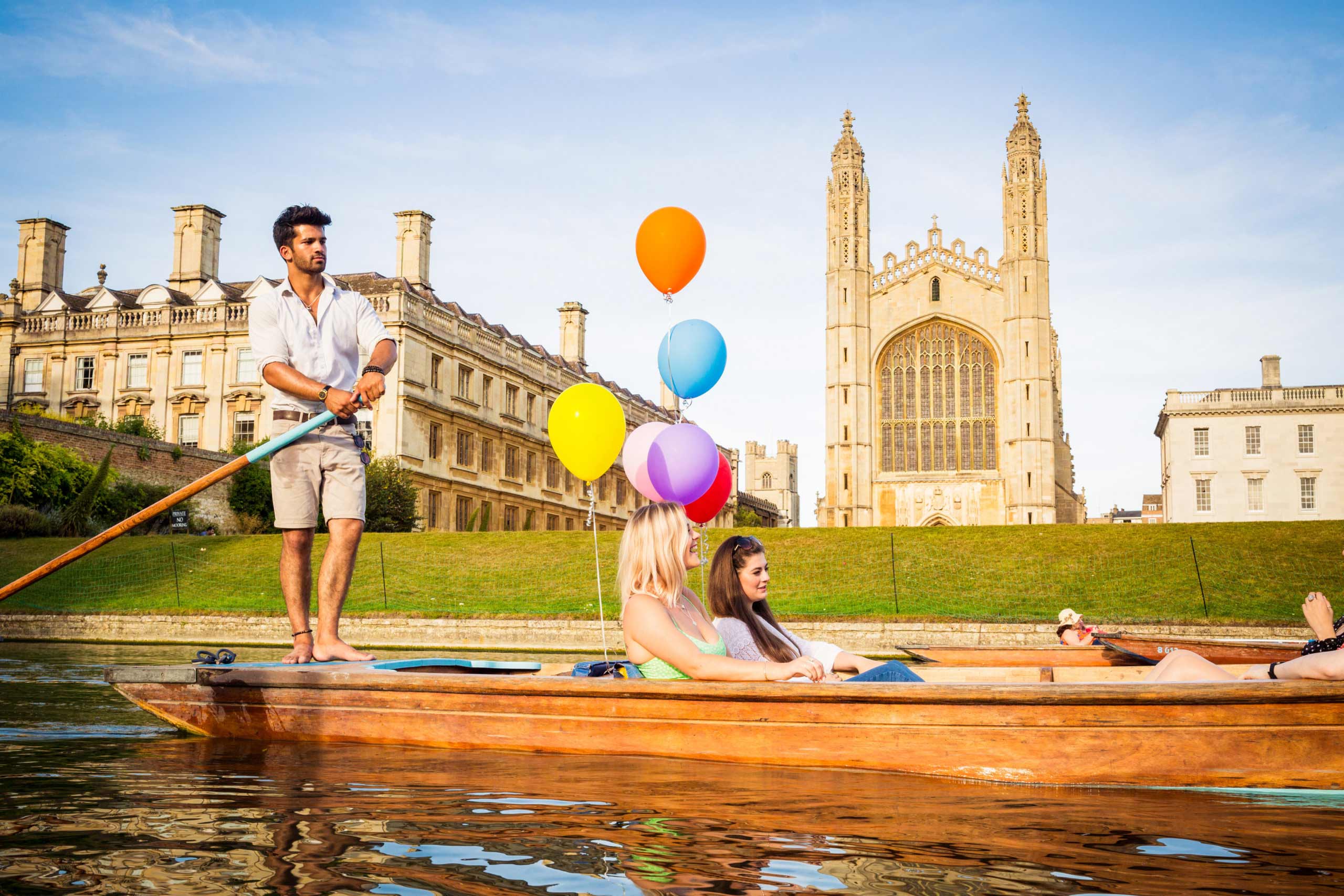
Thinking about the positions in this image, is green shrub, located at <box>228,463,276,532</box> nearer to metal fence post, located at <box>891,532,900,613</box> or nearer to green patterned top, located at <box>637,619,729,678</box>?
metal fence post, located at <box>891,532,900,613</box>

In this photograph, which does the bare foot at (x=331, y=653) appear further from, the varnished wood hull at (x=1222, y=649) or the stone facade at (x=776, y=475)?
the stone facade at (x=776, y=475)

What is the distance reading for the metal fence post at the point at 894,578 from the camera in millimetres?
17672

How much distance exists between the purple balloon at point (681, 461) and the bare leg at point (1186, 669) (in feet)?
12.7

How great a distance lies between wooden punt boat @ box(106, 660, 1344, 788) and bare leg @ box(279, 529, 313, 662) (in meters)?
0.38

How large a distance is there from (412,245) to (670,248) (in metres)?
31.9

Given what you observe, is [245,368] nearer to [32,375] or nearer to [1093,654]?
[32,375]

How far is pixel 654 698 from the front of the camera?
15.3ft

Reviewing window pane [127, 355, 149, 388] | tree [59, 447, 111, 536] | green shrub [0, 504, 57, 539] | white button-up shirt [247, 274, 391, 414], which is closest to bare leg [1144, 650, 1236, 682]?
white button-up shirt [247, 274, 391, 414]

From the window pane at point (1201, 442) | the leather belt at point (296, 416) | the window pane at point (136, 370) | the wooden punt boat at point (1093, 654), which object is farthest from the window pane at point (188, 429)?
the window pane at point (1201, 442)

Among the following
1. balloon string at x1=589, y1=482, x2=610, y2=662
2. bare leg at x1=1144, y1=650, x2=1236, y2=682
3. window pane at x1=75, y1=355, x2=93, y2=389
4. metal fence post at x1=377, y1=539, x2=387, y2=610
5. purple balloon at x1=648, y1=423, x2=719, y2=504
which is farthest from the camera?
window pane at x1=75, y1=355, x2=93, y2=389

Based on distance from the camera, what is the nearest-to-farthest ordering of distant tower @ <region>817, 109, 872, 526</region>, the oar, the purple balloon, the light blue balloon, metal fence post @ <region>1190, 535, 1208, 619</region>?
the oar, the purple balloon, the light blue balloon, metal fence post @ <region>1190, 535, 1208, 619</region>, distant tower @ <region>817, 109, 872, 526</region>

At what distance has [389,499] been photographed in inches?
1303

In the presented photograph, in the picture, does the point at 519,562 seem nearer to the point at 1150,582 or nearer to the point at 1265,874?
the point at 1150,582

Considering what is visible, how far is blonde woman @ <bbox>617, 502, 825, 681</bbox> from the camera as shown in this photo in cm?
455
